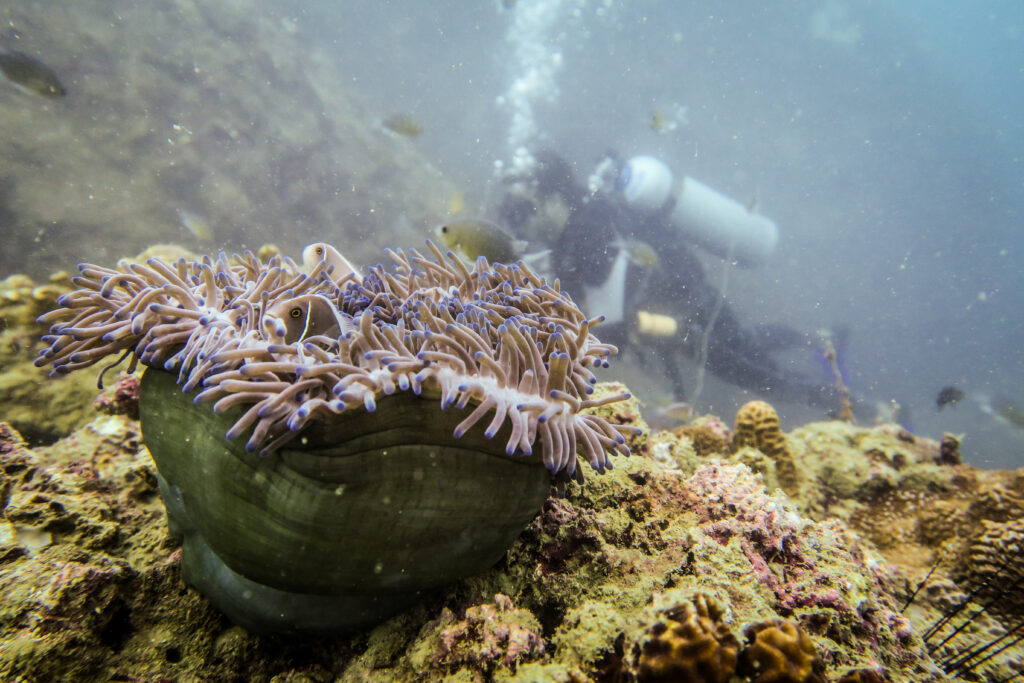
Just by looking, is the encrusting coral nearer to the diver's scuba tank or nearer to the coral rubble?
the coral rubble

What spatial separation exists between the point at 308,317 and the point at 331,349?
0.71 ft

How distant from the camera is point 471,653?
147 centimetres

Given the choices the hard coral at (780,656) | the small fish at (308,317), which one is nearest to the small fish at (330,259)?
the small fish at (308,317)

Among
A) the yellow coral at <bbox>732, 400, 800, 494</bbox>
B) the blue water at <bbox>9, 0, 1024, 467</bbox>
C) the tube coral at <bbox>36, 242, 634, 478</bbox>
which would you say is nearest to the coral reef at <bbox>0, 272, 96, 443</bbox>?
the tube coral at <bbox>36, 242, 634, 478</bbox>

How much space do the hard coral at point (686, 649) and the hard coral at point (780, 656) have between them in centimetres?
5

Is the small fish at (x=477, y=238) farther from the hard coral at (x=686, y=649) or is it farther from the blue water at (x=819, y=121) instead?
the blue water at (x=819, y=121)

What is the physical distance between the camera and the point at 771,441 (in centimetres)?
430

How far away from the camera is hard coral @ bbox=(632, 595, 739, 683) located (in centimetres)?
110

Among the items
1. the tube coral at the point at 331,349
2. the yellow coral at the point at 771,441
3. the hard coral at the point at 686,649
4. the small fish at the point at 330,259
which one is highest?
the yellow coral at the point at 771,441

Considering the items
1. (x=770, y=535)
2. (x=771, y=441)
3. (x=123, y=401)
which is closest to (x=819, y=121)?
(x=771, y=441)

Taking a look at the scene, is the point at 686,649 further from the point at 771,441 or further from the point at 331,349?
the point at 771,441

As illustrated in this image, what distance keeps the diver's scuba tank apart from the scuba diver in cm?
4

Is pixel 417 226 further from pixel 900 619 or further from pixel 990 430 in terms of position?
pixel 990 430

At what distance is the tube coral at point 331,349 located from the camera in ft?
4.36
